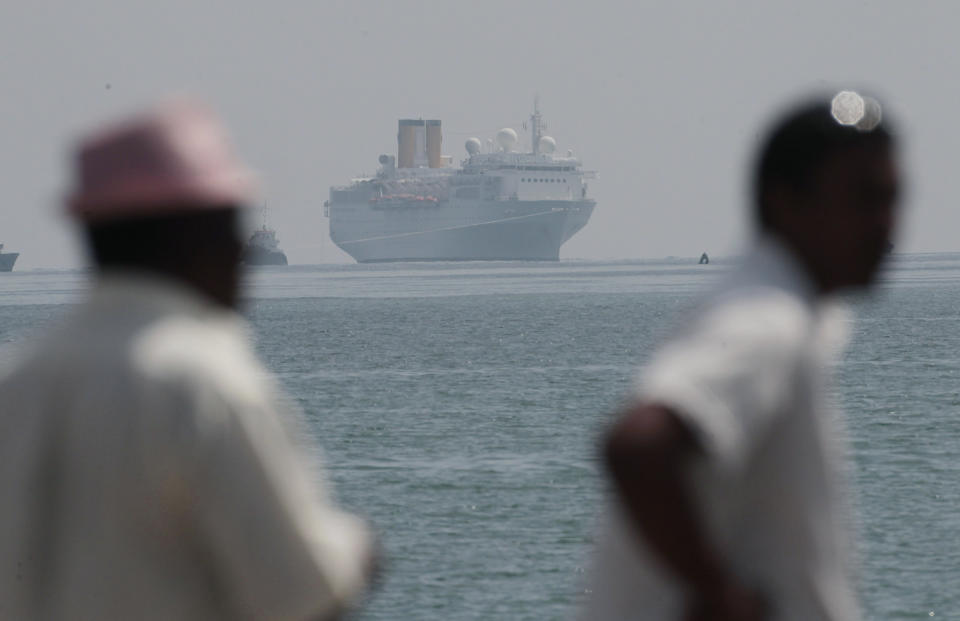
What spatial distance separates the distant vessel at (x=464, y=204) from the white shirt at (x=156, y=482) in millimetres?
164877

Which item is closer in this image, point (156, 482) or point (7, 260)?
point (156, 482)

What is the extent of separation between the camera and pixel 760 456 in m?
2.16

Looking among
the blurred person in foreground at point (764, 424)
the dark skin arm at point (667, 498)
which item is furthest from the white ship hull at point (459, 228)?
the dark skin arm at point (667, 498)

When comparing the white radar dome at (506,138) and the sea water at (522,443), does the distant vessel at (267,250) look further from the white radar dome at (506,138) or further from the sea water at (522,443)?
the sea water at (522,443)

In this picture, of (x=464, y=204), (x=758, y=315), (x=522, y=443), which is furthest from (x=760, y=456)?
(x=464, y=204)

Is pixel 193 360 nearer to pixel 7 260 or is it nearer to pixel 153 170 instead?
pixel 153 170

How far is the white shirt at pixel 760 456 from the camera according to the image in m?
2.10

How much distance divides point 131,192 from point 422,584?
1356cm

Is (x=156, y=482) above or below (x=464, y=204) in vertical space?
above

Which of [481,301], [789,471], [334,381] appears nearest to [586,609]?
[789,471]

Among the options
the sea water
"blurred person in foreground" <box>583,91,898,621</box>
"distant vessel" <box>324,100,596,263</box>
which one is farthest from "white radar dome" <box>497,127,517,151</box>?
"blurred person in foreground" <box>583,91,898,621</box>

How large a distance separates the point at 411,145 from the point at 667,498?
186343mm

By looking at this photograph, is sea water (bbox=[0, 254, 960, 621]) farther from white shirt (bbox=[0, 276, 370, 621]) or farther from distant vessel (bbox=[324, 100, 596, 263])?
distant vessel (bbox=[324, 100, 596, 263])

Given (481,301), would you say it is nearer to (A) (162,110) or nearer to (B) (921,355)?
(B) (921,355)
